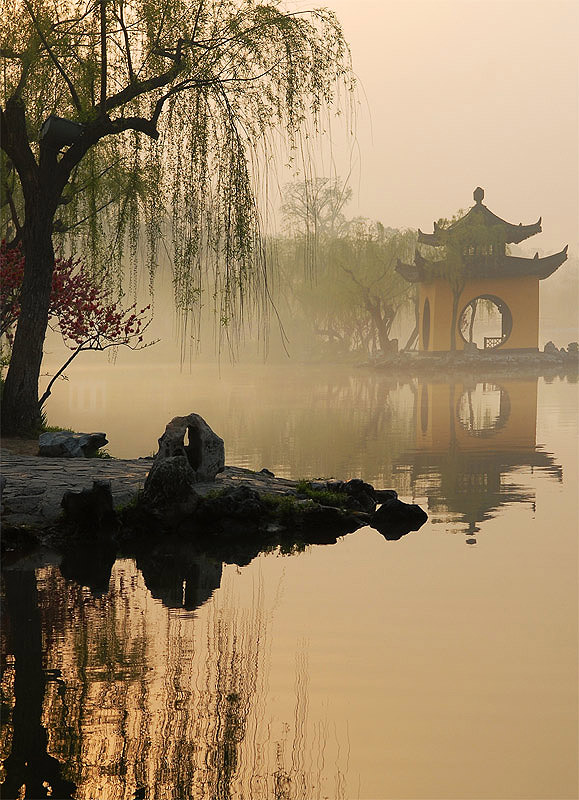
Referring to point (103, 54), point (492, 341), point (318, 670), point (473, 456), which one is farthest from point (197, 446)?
point (492, 341)

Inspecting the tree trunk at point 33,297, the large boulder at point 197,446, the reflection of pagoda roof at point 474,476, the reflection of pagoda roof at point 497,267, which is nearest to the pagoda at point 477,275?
the reflection of pagoda roof at point 497,267

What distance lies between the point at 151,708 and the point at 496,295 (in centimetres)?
3525

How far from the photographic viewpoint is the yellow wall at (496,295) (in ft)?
123

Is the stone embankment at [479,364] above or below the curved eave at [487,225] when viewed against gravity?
below

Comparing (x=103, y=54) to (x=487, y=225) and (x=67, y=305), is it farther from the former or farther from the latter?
(x=487, y=225)

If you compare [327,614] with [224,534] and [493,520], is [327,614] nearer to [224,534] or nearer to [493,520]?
[224,534]

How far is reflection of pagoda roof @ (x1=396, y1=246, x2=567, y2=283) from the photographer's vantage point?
121 feet

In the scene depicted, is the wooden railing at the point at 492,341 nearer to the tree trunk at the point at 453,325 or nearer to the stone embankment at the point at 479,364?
the stone embankment at the point at 479,364

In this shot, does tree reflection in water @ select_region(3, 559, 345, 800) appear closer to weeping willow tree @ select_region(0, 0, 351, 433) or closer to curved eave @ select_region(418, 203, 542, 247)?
weeping willow tree @ select_region(0, 0, 351, 433)

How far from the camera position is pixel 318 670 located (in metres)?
4.40

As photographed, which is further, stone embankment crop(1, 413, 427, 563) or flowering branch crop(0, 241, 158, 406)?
flowering branch crop(0, 241, 158, 406)

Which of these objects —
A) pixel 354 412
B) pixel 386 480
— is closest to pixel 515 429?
pixel 354 412

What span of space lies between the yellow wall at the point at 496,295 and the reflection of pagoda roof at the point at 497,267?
0.43 m

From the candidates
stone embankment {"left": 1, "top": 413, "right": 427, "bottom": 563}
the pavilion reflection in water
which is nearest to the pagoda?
the pavilion reflection in water
